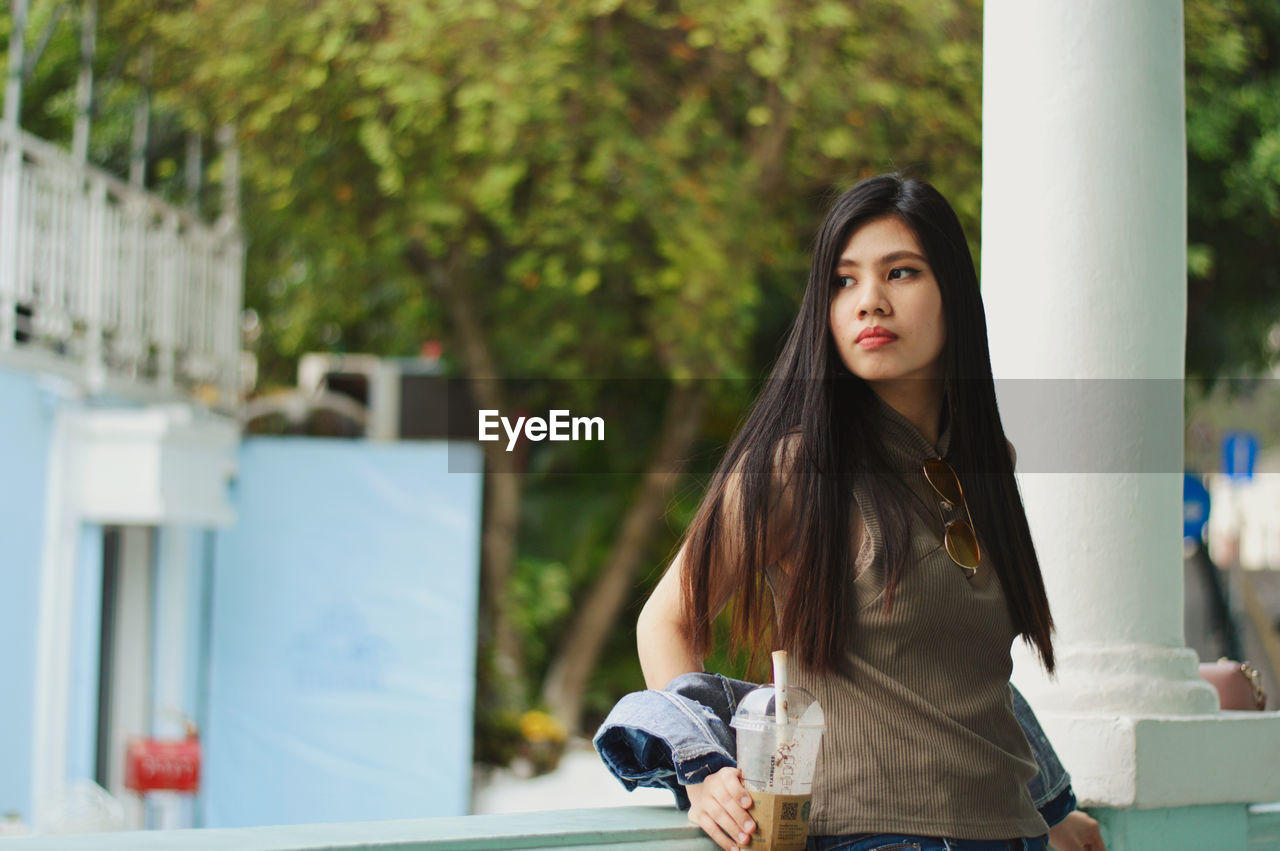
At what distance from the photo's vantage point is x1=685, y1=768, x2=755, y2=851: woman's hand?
1.47m

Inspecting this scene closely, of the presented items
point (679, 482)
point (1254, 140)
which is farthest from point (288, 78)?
point (1254, 140)

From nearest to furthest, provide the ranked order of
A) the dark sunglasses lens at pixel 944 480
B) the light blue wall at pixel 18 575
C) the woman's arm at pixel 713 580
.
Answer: the woman's arm at pixel 713 580
the dark sunglasses lens at pixel 944 480
the light blue wall at pixel 18 575

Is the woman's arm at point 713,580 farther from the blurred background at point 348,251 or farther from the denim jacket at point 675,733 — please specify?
the blurred background at point 348,251

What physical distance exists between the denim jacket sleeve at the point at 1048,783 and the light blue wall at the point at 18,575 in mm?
5081

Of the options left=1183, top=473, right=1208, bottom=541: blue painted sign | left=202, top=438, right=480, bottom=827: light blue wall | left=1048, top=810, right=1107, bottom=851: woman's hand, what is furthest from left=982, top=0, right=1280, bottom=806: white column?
left=1183, top=473, right=1208, bottom=541: blue painted sign

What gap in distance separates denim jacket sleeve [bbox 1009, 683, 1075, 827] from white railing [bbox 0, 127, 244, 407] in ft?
16.4

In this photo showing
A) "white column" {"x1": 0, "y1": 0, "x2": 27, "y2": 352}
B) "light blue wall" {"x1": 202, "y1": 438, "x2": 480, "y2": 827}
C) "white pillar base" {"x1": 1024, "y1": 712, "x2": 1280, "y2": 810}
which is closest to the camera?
"white pillar base" {"x1": 1024, "y1": 712, "x2": 1280, "y2": 810}

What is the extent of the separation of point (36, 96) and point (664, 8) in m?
3.73

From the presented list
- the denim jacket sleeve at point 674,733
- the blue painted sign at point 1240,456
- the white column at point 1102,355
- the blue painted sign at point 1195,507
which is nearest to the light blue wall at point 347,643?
the blue painted sign at point 1195,507

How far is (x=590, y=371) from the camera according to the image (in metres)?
9.13

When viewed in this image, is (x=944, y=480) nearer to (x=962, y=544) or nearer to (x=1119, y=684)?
(x=962, y=544)

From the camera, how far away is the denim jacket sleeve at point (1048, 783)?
1814 millimetres

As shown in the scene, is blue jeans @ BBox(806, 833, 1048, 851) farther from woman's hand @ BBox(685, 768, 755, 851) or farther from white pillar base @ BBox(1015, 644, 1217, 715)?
white pillar base @ BBox(1015, 644, 1217, 715)

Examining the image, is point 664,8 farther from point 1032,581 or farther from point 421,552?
point 1032,581
